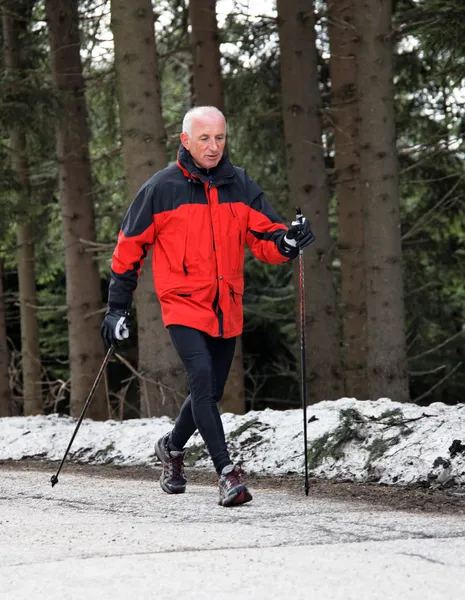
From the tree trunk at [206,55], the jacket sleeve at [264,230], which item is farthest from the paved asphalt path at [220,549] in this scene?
the tree trunk at [206,55]

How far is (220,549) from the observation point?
4824 millimetres

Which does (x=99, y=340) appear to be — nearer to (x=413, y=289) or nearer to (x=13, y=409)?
(x=13, y=409)

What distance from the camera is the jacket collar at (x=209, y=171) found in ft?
21.5

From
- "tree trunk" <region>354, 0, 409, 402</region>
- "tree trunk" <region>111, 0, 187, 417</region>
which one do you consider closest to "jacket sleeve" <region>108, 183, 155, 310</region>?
"tree trunk" <region>111, 0, 187, 417</region>

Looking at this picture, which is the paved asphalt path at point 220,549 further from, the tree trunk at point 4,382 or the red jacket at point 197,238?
the tree trunk at point 4,382

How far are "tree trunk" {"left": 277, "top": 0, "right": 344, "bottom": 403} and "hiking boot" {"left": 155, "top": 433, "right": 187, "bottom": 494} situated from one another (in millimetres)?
6967

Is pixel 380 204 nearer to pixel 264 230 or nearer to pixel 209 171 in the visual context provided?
pixel 264 230

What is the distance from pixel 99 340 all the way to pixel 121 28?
5788 millimetres

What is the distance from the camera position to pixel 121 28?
1073cm

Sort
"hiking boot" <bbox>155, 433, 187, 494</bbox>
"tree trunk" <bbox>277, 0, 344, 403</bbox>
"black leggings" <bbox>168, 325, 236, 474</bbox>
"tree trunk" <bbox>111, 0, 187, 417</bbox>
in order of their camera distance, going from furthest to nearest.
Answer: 1. "tree trunk" <bbox>277, 0, 344, 403</bbox>
2. "tree trunk" <bbox>111, 0, 187, 417</bbox>
3. "hiking boot" <bbox>155, 433, 187, 494</bbox>
4. "black leggings" <bbox>168, 325, 236, 474</bbox>

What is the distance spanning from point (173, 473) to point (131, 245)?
1486 millimetres

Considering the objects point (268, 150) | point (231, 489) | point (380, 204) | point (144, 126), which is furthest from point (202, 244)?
point (268, 150)

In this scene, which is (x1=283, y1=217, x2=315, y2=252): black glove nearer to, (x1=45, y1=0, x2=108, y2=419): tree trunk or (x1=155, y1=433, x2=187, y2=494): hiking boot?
(x1=155, y1=433, x2=187, y2=494): hiking boot

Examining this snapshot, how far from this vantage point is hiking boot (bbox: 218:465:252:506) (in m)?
6.19
